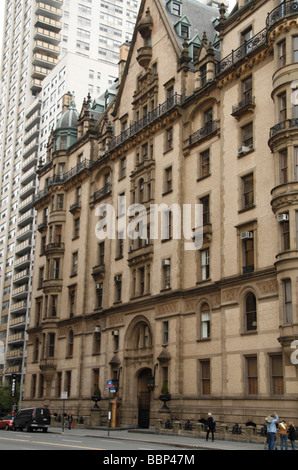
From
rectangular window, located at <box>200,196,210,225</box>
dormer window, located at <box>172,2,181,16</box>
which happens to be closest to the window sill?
rectangular window, located at <box>200,196,210,225</box>

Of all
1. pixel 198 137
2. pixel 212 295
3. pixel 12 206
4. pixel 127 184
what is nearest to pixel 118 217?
pixel 127 184

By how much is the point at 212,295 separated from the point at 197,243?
4226 millimetres

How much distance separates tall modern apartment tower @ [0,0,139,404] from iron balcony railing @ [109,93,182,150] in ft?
131

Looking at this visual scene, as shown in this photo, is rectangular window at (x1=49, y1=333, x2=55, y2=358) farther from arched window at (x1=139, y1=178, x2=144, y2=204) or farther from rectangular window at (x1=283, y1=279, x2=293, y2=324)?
rectangular window at (x1=283, y1=279, x2=293, y2=324)

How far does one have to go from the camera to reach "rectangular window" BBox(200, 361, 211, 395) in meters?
41.3

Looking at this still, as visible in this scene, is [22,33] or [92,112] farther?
[22,33]

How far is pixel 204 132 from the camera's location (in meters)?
46.2

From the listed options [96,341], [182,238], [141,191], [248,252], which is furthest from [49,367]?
[248,252]

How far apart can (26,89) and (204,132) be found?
69298mm

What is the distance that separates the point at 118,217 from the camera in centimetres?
5509

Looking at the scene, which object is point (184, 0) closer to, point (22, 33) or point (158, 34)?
point (158, 34)

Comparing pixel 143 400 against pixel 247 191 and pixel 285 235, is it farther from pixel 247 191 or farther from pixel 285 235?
pixel 285 235

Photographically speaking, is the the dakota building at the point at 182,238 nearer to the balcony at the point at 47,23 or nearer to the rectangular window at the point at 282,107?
the rectangular window at the point at 282,107
